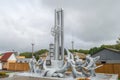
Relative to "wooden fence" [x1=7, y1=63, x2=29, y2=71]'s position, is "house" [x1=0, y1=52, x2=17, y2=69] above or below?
above

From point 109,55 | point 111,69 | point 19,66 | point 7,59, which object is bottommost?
point 111,69

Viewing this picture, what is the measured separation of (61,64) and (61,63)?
11cm

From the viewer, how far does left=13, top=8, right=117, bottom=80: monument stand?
51.2 ft

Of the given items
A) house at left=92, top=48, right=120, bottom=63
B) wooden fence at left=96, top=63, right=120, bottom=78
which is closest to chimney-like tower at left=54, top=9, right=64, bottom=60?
wooden fence at left=96, top=63, right=120, bottom=78

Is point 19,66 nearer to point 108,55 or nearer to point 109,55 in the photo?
point 108,55

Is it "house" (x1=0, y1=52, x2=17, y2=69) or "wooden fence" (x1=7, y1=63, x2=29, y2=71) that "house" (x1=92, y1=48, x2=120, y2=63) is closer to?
"wooden fence" (x1=7, y1=63, x2=29, y2=71)

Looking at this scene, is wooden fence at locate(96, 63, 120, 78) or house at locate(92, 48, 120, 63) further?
house at locate(92, 48, 120, 63)

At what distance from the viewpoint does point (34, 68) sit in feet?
63.3

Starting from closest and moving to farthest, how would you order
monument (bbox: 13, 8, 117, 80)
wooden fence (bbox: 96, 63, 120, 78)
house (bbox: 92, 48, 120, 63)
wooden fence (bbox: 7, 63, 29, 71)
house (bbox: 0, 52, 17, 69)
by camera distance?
monument (bbox: 13, 8, 117, 80), wooden fence (bbox: 96, 63, 120, 78), wooden fence (bbox: 7, 63, 29, 71), house (bbox: 92, 48, 120, 63), house (bbox: 0, 52, 17, 69)

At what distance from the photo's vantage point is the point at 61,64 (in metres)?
17.4

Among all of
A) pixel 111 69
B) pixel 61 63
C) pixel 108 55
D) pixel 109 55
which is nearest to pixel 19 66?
pixel 108 55

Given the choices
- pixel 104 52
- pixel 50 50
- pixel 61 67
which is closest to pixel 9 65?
pixel 104 52

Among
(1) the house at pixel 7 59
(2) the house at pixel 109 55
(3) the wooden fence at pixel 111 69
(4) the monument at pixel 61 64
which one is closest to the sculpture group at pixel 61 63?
(4) the monument at pixel 61 64

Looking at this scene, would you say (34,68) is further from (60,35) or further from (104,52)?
(104,52)
